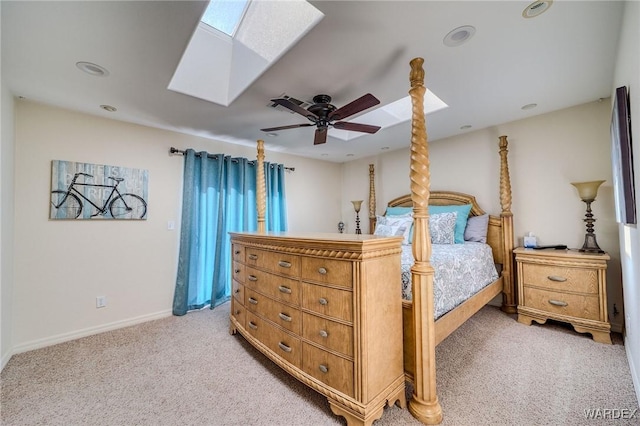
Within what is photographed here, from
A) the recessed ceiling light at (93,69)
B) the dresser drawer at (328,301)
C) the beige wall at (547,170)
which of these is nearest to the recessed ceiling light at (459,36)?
the dresser drawer at (328,301)

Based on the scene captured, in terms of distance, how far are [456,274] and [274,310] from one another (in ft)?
5.00

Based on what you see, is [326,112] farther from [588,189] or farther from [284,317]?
[588,189]

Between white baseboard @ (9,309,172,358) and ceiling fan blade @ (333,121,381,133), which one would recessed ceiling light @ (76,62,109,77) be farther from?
white baseboard @ (9,309,172,358)

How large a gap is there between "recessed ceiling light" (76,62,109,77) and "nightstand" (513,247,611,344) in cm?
418

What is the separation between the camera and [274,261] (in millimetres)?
1895

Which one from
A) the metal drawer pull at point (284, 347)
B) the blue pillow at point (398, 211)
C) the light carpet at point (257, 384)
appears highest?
the blue pillow at point (398, 211)

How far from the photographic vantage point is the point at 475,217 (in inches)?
133

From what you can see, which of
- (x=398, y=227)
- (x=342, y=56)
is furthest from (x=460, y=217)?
(x=342, y=56)

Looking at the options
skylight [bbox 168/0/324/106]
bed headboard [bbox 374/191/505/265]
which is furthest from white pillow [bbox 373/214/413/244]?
skylight [bbox 168/0/324/106]

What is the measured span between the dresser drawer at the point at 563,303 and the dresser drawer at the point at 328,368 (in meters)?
2.41

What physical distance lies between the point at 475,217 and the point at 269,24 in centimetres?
320

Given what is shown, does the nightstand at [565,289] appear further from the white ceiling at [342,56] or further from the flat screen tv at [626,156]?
the white ceiling at [342,56]

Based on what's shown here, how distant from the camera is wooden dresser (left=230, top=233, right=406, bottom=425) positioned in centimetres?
135

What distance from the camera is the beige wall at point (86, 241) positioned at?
7.90ft
